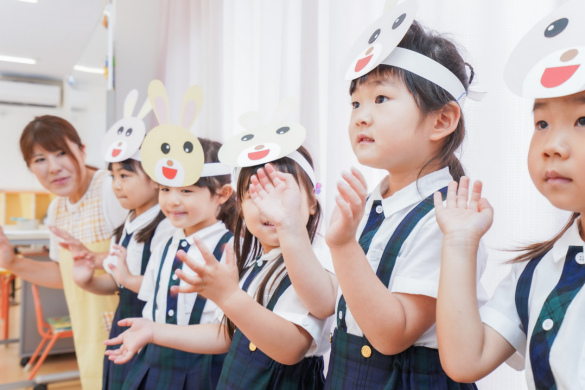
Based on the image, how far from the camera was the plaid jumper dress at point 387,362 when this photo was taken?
760mm

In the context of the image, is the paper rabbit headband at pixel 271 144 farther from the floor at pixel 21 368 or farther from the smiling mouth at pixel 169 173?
the floor at pixel 21 368

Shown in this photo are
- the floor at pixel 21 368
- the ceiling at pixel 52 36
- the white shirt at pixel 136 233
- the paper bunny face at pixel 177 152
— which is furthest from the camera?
the ceiling at pixel 52 36

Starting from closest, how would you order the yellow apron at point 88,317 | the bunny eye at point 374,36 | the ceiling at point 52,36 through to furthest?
the bunny eye at point 374,36 → the yellow apron at point 88,317 → the ceiling at point 52,36

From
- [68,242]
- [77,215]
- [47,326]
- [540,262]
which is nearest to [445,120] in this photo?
[540,262]

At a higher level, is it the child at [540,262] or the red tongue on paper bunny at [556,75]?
the red tongue on paper bunny at [556,75]

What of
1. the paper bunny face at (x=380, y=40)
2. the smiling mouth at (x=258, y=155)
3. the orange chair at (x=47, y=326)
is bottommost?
the orange chair at (x=47, y=326)

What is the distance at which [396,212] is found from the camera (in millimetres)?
843

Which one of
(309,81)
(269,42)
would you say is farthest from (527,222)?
(269,42)

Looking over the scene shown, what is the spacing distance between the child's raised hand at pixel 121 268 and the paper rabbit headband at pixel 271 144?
0.63 m

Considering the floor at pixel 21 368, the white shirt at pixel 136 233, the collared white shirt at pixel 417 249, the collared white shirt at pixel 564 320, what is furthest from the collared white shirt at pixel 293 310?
the floor at pixel 21 368

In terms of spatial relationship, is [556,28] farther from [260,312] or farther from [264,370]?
[264,370]

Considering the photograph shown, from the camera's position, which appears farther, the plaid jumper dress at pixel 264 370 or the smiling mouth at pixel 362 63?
the plaid jumper dress at pixel 264 370

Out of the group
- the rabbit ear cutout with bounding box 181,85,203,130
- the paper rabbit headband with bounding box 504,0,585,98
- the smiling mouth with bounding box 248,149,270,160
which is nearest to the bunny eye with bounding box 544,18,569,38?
the paper rabbit headband with bounding box 504,0,585,98

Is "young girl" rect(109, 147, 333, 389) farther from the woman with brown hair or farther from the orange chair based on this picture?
the orange chair
